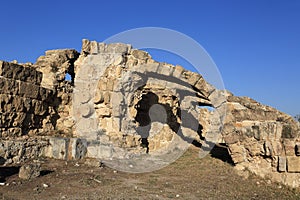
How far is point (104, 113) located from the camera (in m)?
11.0

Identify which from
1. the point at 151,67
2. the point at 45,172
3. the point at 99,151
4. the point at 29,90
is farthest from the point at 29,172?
the point at 151,67

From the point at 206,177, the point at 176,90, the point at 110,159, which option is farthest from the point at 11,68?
the point at 176,90

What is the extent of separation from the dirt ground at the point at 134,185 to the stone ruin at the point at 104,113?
0.66 m

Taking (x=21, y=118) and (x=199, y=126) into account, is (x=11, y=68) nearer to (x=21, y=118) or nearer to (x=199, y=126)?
(x=21, y=118)

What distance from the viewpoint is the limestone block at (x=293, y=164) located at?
7.45 meters

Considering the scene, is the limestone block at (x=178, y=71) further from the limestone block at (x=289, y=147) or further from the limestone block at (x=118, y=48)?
the limestone block at (x=289, y=147)

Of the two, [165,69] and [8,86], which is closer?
[8,86]

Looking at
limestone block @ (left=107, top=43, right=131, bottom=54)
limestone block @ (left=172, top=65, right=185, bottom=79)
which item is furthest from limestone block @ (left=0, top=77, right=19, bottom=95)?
limestone block @ (left=172, top=65, right=185, bottom=79)

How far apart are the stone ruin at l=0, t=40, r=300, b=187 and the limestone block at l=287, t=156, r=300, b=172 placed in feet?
0.08

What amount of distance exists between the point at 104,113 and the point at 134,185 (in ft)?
14.9

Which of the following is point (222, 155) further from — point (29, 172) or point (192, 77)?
point (29, 172)

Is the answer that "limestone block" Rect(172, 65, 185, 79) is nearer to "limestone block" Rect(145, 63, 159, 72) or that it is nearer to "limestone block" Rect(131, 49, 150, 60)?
"limestone block" Rect(145, 63, 159, 72)

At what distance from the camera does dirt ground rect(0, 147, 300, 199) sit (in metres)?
5.97

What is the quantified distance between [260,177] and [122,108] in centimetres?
560
